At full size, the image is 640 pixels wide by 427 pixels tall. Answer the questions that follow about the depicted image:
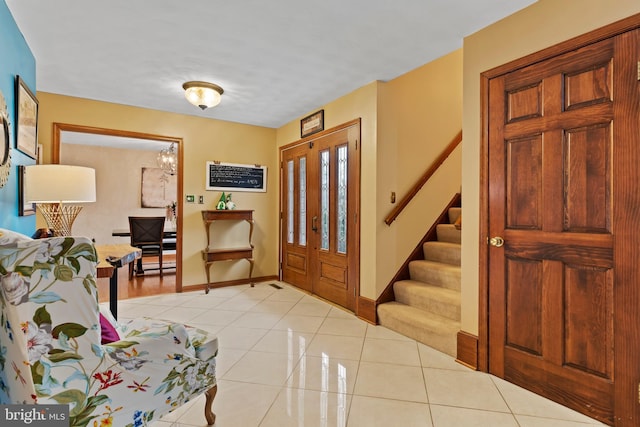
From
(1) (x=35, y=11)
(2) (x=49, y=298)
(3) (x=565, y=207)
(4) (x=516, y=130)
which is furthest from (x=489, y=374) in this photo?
(1) (x=35, y=11)

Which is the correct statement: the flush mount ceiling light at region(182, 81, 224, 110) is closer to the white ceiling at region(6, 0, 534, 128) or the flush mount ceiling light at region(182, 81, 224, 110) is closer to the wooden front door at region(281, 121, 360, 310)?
the white ceiling at region(6, 0, 534, 128)

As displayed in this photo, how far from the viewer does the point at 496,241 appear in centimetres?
221

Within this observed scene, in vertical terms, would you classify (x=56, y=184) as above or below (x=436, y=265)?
above

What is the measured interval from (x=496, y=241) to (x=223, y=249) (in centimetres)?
352

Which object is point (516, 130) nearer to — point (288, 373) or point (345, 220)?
point (345, 220)

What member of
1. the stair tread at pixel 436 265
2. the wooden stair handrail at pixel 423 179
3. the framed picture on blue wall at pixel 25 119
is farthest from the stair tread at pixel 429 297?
the framed picture on blue wall at pixel 25 119

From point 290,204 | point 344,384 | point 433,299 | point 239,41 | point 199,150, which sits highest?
point 239,41

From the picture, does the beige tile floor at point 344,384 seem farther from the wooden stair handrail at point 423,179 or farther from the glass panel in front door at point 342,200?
the wooden stair handrail at point 423,179

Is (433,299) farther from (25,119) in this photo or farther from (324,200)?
(25,119)

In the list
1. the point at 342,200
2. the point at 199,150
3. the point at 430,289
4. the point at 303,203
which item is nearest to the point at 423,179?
the point at 342,200

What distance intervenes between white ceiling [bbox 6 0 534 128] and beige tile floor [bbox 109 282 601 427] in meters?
2.41

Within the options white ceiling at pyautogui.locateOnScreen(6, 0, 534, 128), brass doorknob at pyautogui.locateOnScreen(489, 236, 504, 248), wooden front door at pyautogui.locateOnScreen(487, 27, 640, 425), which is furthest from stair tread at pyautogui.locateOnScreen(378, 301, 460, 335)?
white ceiling at pyautogui.locateOnScreen(6, 0, 534, 128)

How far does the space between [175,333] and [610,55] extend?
2.56 m

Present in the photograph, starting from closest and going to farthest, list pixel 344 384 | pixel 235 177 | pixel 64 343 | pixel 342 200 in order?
pixel 64 343 < pixel 344 384 < pixel 342 200 < pixel 235 177
